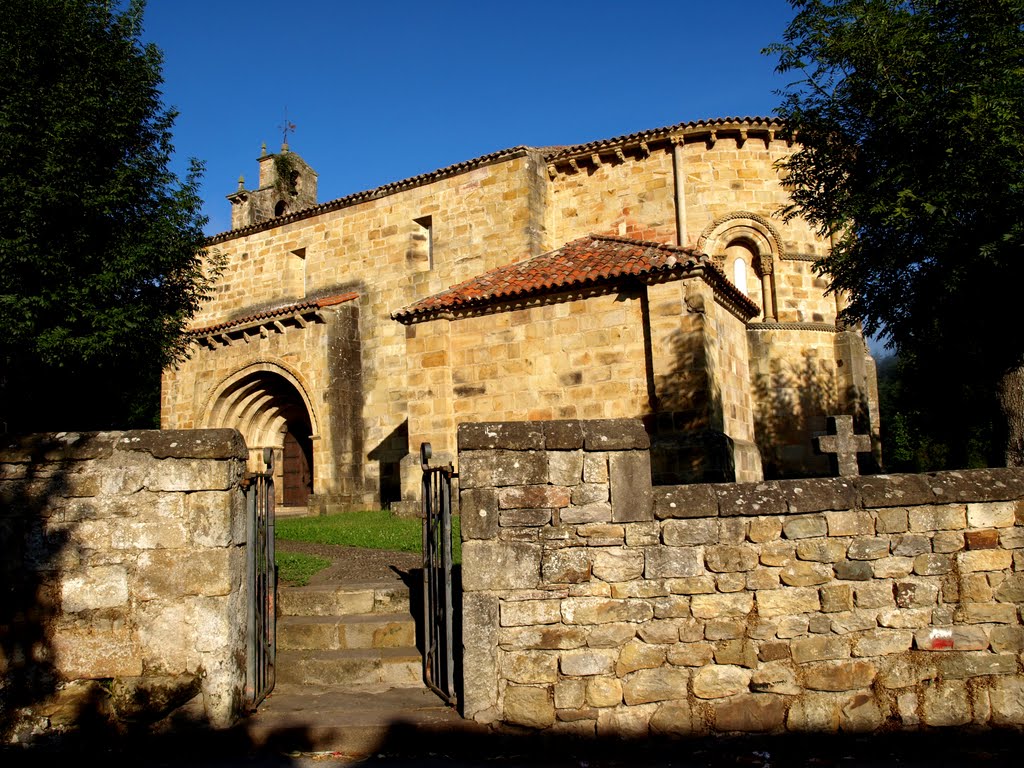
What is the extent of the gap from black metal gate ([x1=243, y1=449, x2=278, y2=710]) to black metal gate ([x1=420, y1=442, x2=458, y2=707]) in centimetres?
120

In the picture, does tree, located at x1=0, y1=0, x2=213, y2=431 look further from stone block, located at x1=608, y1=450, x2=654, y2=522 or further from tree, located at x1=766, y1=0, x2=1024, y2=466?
tree, located at x1=766, y1=0, x2=1024, y2=466

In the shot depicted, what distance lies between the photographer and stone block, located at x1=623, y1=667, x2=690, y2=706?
4.81 m

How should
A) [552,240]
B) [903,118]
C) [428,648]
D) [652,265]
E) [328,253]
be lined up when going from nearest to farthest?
[428,648] → [903,118] → [652,265] → [552,240] → [328,253]

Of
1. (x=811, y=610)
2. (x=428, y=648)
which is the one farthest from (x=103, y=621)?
(x=811, y=610)

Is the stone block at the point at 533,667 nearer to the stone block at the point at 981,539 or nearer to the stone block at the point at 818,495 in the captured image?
the stone block at the point at 818,495

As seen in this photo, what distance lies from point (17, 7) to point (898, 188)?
12.7 meters

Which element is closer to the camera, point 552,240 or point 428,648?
point 428,648

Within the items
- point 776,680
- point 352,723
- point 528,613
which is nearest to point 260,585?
point 352,723

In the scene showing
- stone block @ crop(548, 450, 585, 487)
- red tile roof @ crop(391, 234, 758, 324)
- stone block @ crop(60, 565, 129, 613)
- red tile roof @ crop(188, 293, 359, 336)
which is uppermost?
red tile roof @ crop(188, 293, 359, 336)

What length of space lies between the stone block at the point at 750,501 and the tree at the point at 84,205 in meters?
9.17

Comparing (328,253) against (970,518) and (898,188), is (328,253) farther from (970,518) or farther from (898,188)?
(970,518)

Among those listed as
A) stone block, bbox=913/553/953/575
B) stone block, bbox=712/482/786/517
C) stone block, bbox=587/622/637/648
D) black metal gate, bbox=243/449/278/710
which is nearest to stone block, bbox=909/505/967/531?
stone block, bbox=913/553/953/575

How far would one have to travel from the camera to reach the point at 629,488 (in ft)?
16.2

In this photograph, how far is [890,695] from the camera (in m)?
4.93
